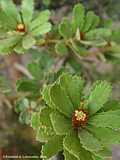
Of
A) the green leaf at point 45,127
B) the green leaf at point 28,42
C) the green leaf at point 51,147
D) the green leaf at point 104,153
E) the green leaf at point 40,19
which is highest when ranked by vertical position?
the green leaf at point 40,19

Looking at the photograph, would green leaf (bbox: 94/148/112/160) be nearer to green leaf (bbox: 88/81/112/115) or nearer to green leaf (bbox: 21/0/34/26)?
green leaf (bbox: 88/81/112/115)

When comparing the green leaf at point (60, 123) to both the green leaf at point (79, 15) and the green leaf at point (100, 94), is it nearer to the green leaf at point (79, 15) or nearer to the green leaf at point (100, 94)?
the green leaf at point (100, 94)

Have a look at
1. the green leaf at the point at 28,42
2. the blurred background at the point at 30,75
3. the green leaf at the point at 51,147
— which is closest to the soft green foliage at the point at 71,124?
the green leaf at the point at 51,147

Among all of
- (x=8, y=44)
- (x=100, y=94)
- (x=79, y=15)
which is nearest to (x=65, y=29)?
(x=79, y=15)

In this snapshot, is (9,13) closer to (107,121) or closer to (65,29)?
(65,29)

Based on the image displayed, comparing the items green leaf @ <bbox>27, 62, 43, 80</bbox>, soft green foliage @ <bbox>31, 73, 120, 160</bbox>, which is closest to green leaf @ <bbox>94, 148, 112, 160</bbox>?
soft green foliage @ <bbox>31, 73, 120, 160</bbox>

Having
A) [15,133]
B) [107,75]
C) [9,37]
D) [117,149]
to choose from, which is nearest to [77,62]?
[9,37]

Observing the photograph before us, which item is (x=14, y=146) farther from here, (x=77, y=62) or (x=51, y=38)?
(x=51, y=38)
